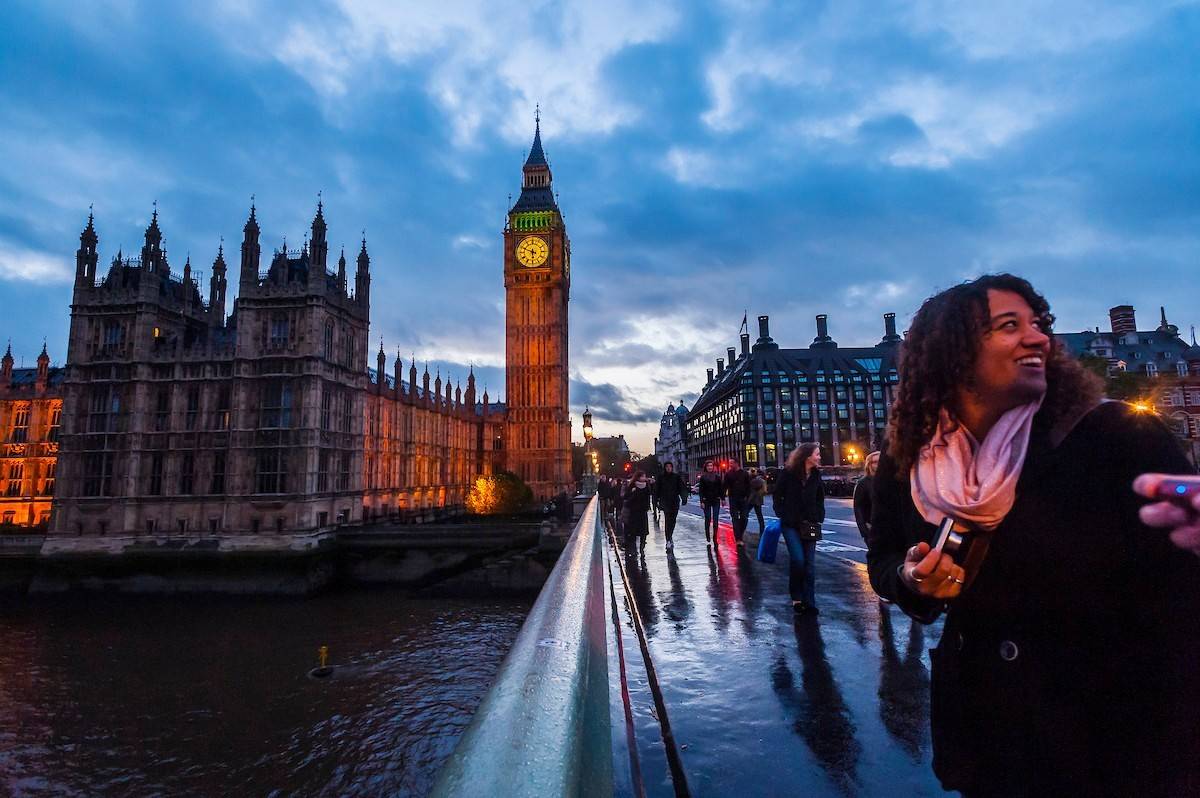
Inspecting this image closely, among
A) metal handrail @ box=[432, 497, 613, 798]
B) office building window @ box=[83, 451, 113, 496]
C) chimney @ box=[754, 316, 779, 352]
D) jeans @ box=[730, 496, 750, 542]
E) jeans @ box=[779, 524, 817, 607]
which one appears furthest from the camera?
chimney @ box=[754, 316, 779, 352]

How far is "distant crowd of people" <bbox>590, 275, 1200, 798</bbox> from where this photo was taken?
133cm

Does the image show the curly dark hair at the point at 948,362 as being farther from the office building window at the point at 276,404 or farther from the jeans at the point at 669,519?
the office building window at the point at 276,404

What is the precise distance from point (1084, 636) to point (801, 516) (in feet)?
18.4

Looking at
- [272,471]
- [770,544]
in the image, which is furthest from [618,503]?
Result: [770,544]

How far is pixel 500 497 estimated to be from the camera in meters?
51.8

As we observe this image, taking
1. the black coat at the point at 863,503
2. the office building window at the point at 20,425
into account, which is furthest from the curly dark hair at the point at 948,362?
the office building window at the point at 20,425

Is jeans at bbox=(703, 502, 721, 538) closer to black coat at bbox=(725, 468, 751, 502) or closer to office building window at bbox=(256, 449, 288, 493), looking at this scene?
black coat at bbox=(725, 468, 751, 502)

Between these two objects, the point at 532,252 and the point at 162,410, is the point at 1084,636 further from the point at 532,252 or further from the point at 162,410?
the point at 532,252

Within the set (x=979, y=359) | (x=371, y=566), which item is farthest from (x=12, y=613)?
(x=979, y=359)

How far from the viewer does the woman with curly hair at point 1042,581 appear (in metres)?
1.34

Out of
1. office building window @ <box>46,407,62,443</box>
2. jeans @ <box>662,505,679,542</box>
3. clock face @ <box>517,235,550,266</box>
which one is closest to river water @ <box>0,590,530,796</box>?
jeans @ <box>662,505,679,542</box>

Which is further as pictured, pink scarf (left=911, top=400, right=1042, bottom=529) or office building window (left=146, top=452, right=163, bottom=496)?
office building window (left=146, top=452, right=163, bottom=496)

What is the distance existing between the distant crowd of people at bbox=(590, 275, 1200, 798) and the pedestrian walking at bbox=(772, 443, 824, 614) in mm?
4673

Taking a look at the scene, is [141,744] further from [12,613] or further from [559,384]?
[559,384]
